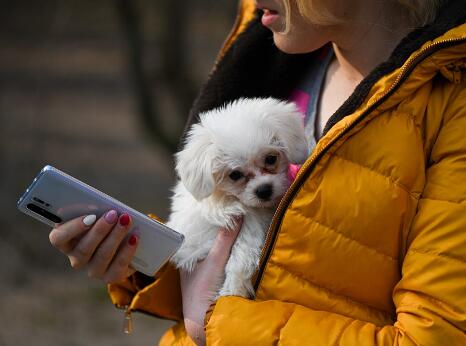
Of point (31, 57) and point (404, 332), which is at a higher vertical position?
point (31, 57)

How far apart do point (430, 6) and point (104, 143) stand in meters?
7.65

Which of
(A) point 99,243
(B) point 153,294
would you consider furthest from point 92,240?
(B) point 153,294

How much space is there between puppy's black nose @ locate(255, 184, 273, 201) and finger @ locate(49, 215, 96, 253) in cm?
41

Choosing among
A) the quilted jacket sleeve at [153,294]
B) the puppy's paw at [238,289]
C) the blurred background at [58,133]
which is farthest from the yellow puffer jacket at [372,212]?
the blurred background at [58,133]

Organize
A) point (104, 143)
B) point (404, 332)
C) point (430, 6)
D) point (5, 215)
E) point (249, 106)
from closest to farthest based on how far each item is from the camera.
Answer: point (404, 332), point (430, 6), point (249, 106), point (5, 215), point (104, 143)

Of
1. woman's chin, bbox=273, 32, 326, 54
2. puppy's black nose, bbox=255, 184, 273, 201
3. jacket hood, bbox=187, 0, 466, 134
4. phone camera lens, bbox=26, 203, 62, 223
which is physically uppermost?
woman's chin, bbox=273, 32, 326, 54

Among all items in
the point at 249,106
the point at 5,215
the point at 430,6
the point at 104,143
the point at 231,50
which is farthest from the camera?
the point at 104,143

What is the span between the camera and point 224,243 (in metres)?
2.00

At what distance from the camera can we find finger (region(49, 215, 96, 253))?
1883mm

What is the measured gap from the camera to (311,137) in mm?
2145

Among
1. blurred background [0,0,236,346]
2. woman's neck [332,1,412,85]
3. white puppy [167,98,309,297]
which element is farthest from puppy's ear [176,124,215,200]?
blurred background [0,0,236,346]

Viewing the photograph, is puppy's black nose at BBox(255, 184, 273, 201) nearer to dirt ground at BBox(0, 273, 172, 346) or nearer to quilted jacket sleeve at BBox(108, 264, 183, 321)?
quilted jacket sleeve at BBox(108, 264, 183, 321)

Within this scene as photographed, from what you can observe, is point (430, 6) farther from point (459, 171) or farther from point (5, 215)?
point (5, 215)

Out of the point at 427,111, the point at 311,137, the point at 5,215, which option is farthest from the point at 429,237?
the point at 5,215
